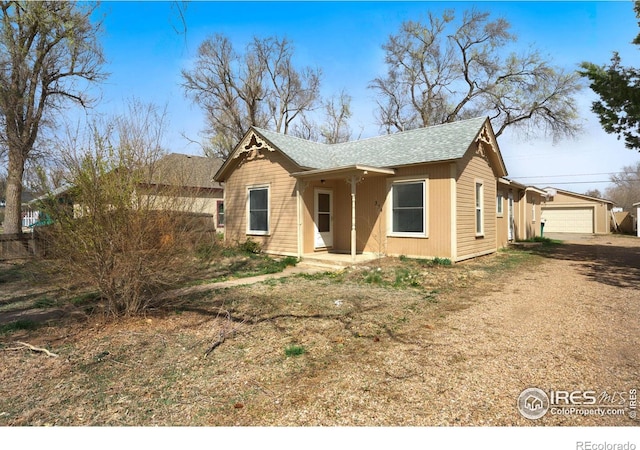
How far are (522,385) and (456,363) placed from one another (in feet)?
2.03

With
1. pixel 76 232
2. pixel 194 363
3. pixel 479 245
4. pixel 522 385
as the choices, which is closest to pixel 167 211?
pixel 76 232

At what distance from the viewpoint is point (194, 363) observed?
12.0 ft

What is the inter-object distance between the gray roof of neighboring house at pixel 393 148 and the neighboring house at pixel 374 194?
0.13ft

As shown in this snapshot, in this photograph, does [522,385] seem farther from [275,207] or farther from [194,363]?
[275,207]

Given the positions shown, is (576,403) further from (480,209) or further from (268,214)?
(268,214)

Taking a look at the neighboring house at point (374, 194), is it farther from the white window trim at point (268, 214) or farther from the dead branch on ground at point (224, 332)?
the dead branch on ground at point (224, 332)

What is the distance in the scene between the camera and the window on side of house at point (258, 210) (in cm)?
1257

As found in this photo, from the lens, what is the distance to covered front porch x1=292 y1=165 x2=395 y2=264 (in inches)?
423

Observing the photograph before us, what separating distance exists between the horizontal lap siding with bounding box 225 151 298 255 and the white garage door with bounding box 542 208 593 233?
24877 mm

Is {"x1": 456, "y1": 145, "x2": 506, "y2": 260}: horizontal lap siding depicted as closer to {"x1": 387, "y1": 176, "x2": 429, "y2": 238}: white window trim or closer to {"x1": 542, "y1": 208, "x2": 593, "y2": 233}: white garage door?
{"x1": 387, "y1": 176, "x2": 429, "y2": 238}: white window trim

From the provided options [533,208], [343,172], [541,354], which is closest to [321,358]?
[541,354]

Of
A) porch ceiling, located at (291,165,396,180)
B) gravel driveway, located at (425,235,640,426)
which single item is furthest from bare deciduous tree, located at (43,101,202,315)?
porch ceiling, located at (291,165,396,180)

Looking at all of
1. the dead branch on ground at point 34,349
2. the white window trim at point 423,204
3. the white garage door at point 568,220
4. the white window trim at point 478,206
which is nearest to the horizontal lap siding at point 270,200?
the white window trim at point 423,204

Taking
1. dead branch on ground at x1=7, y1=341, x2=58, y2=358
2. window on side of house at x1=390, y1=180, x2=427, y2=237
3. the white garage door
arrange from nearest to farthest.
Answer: dead branch on ground at x1=7, y1=341, x2=58, y2=358
window on side of house at x1=390, y1=180, x2=427, y2=237
the white garage door
